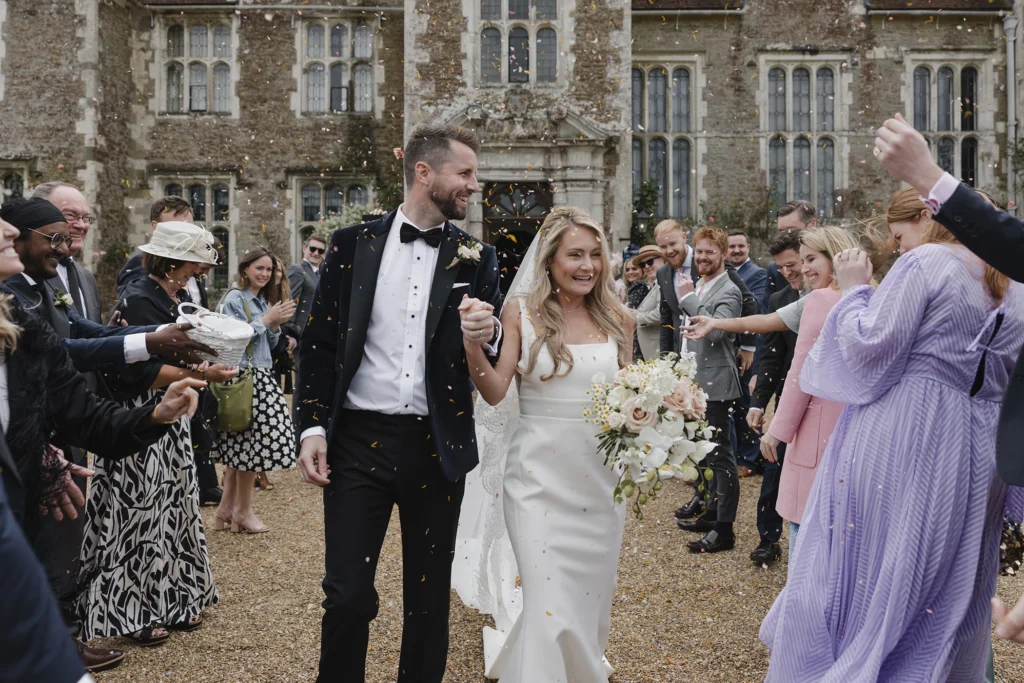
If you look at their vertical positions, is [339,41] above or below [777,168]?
above

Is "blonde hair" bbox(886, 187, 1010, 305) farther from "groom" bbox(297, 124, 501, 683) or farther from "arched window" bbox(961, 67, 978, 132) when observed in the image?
"arched window" bbox(961, 67, 978, 132)

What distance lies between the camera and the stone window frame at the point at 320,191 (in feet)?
57.7

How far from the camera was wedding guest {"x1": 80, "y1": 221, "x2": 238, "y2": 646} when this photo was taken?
Answer: 13.2ft

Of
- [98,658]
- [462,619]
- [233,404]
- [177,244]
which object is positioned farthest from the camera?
[233,404]

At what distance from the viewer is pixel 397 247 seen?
3158mm

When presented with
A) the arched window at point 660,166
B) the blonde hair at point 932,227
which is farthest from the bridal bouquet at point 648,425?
the arched window at point 660,166

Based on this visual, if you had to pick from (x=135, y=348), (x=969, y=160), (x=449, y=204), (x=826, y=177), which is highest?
(x=969, y=160)

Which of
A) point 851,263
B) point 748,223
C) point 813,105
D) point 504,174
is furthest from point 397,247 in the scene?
point 813,105

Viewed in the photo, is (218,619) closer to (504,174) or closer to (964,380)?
(964,380)

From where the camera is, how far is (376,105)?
1759 centimetres

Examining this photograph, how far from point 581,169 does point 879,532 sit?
1344 centimetres

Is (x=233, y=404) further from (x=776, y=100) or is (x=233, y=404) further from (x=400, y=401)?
(x=776, y=100)

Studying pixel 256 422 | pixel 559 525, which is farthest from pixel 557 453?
pixel 256 422

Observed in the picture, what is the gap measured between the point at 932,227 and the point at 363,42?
1691cm
